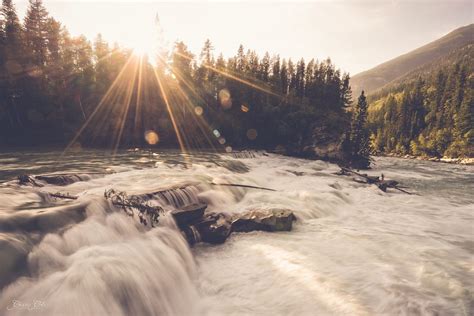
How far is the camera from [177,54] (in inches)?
2260

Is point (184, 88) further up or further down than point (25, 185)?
further up

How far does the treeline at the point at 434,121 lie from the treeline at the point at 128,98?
37824 mm

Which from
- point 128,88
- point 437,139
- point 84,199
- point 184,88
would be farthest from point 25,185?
point 437,139

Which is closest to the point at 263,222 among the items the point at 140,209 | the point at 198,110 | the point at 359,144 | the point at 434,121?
the point at 140,209

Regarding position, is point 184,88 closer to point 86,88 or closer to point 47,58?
point 86,88

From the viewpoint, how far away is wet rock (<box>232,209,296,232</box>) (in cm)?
934

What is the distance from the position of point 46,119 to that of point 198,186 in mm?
36502

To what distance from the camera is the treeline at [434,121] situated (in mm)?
62500

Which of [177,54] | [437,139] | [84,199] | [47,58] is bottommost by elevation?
[84,199]

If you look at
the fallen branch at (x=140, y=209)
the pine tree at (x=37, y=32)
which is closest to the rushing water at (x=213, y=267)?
the fallen branch at (x=140, y=209)

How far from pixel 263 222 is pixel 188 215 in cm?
295

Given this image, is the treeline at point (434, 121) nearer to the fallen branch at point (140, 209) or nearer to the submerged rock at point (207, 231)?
the submerged rock at point (207, 231)

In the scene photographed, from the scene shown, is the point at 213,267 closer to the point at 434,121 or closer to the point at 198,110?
the point at 198,110

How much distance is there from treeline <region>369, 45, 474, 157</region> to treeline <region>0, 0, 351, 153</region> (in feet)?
124
